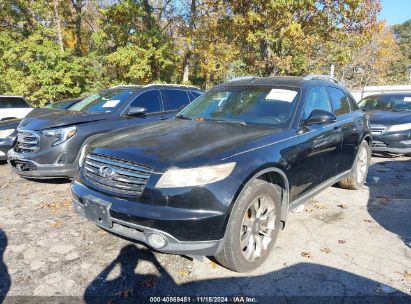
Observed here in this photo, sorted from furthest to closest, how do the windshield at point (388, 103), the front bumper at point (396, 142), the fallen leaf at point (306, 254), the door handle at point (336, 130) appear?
the windshield at point (388, 103), the front bumper at point (396, 142), the door handle at point (336, 130), the fallen leaf at point (306, 254)

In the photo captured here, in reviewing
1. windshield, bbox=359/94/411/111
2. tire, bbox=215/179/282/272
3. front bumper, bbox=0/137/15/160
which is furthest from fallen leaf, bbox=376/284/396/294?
windshield, bbox=359/94/411/111

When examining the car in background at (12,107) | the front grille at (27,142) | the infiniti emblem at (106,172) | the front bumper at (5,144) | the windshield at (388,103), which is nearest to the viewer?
the infiniti emblem at (106,172)

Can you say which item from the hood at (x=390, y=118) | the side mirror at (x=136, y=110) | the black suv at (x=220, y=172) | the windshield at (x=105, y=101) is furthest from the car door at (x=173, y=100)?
the hood at (x=390, y=118)

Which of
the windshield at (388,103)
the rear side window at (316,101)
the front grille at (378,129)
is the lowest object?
the front grille at (378,129)

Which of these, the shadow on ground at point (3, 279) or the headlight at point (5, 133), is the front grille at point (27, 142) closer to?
the headlight at point (5, 133)

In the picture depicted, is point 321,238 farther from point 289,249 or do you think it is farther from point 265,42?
point 265,42

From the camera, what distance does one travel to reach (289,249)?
→ 143 inches

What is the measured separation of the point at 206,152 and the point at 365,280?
1830 millimetres

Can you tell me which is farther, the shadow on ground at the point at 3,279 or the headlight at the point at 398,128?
the headlight at the point at 398,128

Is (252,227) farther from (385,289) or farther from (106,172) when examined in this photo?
(106,172)

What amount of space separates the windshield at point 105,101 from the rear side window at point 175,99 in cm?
74

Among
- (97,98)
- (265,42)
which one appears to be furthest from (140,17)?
(97,98)

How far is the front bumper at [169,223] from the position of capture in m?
2.73

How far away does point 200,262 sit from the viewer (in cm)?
335
